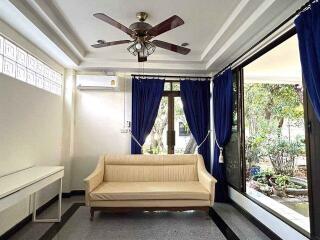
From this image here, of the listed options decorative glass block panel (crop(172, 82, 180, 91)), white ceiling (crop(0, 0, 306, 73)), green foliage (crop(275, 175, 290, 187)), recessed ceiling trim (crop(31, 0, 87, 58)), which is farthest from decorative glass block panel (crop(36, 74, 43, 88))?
green foliage (crop(275, 175, 290, 187))

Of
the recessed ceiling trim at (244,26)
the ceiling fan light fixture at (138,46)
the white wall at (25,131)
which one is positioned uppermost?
the recessed ceiling trim at (244,26)

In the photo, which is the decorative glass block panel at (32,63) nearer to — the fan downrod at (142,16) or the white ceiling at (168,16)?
the white ceiling at (168,16)

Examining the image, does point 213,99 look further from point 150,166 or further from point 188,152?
point 150,166

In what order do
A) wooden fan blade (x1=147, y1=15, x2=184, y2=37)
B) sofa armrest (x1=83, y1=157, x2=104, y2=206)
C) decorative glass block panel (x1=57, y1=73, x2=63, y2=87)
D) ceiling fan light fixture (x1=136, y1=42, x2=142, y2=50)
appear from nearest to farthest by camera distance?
wooden fan blade (x1=147, y1=15, x2=184, y2=37) < ceiling fan light fixture (x1=136, y1=42, x2=142, y2=50) < sofa armrest (x1=83, y1=157, x2=104, y2=206) < decorative glass block panel (x1=57, y1=73, x2=63, y2=87)

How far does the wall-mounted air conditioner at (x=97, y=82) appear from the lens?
14.1 ft

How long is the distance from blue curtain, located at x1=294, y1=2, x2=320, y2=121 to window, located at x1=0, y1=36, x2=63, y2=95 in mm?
3139

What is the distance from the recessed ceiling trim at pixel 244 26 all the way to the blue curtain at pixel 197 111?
739mm

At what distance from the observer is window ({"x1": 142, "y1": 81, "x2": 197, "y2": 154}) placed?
4547mm

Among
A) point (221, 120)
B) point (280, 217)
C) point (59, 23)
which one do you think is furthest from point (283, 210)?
point (59, 23)

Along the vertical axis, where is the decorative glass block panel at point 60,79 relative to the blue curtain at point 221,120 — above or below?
above

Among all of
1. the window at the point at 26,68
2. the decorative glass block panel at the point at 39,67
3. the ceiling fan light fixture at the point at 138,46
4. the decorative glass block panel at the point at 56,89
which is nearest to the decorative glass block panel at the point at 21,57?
the window at the point at 26,68

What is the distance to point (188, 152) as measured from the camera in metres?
4.56

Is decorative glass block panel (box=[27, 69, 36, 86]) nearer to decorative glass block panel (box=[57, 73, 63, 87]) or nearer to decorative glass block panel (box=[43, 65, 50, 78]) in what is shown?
decorative glass block panel (box=[43, 65, 50, 78])

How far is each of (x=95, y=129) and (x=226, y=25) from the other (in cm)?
307
